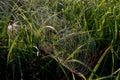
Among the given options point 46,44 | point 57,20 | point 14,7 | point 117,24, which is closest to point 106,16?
point 117,24

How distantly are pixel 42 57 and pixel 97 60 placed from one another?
26 centimetres

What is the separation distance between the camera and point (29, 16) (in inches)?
74.1

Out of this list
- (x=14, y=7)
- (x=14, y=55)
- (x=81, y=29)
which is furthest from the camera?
(x=14, y=7)

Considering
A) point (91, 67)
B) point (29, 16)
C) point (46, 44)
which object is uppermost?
point (29, 16)

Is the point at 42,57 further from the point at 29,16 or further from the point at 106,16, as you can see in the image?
the point at 106,16

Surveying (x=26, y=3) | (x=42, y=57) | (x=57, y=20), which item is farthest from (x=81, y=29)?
(x=26, y=3)

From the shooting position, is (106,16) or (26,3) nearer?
(106,16)

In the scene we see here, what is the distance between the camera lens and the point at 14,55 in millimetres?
1672

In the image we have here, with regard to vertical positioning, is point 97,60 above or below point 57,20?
below

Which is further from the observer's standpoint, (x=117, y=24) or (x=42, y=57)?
(x=117, y=24)

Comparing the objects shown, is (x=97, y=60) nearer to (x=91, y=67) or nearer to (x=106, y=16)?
(x=91, y=67)

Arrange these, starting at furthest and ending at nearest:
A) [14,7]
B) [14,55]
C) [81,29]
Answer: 1. [14,7]
2. [81,29]
3. [14,55]

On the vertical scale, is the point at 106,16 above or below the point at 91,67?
above

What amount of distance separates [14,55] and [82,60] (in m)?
0.32
